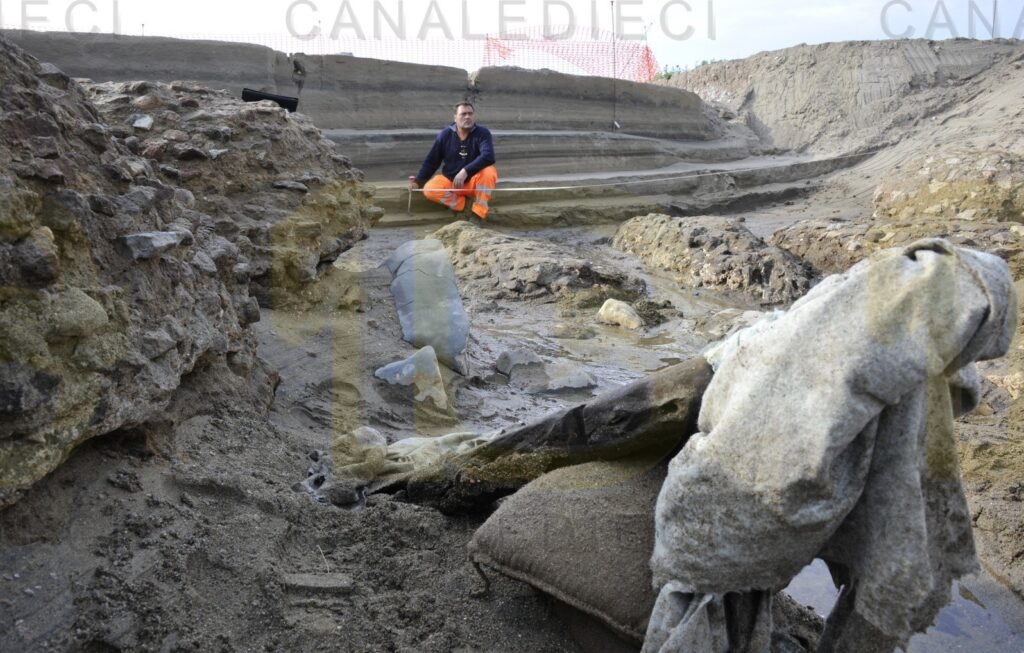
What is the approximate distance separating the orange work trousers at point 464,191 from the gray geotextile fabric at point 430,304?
11.5 ft

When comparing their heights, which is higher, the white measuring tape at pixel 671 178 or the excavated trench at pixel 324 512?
the white measuring tape at pixel 671 178

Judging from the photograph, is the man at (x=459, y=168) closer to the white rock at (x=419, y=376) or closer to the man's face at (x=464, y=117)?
the man's face at (x=464, y=117)

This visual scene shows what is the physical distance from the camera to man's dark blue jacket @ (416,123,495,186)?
834 cm

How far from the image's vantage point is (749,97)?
15.7 meters

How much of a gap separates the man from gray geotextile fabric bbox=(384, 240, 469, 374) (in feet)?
11.4

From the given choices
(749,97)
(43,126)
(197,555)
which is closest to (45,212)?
(43,126)

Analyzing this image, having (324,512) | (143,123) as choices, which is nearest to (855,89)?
(143,123)

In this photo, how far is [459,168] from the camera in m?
8.43

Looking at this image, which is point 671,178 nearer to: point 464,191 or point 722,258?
point 464,191

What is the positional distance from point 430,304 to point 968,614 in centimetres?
298

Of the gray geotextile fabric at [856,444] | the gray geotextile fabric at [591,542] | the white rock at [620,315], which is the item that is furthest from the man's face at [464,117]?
the gray geotextile fabric at [856,444]

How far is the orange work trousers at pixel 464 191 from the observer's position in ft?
27.6

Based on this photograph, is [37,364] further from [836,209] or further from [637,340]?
[836,209]

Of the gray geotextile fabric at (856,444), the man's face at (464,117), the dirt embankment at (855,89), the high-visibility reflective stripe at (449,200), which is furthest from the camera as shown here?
the dirt embankment at (855,89)
